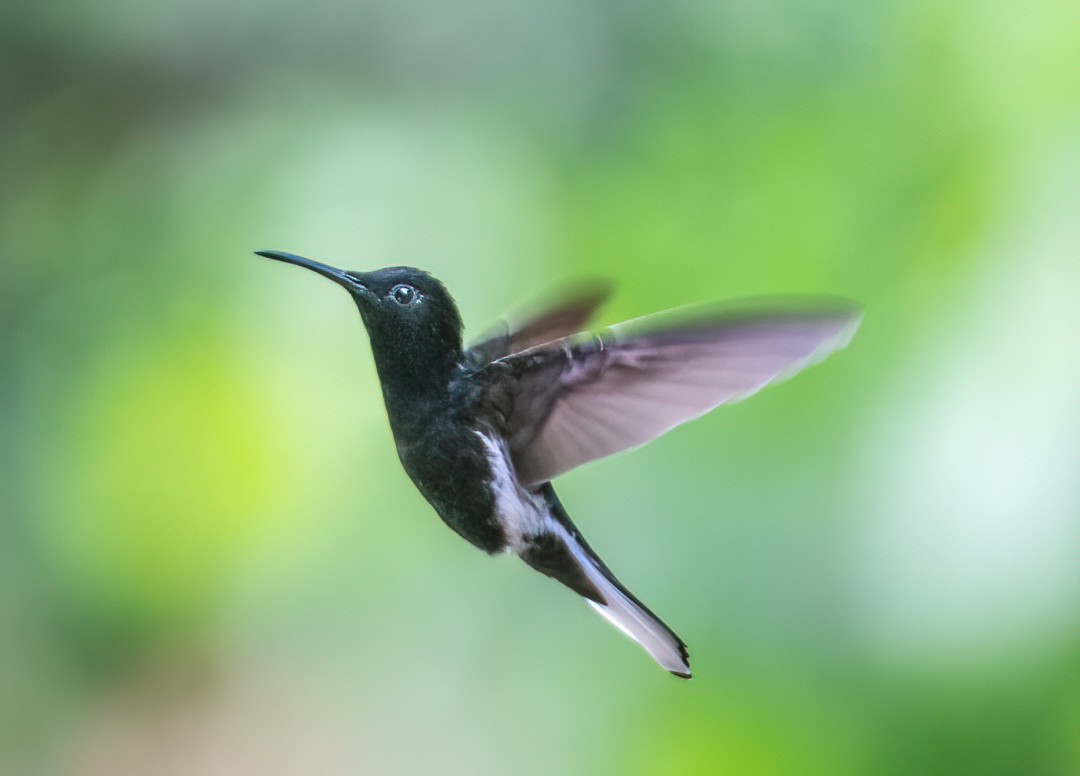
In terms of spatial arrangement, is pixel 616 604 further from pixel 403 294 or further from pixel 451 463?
pixel 403 294

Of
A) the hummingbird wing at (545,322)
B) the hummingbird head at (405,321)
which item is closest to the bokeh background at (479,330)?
the hummingbird wing at (545,322)

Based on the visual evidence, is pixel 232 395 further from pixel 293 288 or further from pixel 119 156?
pixel 119 156

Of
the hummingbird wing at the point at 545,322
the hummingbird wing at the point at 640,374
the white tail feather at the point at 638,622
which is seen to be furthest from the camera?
the hummingbird wing at the point at 545,322

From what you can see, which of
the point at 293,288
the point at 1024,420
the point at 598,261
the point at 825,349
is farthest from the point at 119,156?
the point at 825,349

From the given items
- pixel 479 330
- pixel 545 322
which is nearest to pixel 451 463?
pixel 545 322

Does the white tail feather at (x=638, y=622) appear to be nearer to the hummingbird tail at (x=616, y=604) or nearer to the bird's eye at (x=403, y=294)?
the hummingbird tail at (x=616, y=604)

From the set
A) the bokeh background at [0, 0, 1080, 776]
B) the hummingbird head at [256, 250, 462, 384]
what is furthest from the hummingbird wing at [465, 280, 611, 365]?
the bokeh background at [0, 0, 1080, 776]

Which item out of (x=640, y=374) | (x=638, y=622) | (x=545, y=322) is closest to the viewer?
(x=640, y=374)

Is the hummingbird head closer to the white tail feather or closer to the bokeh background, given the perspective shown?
the white tail feather
